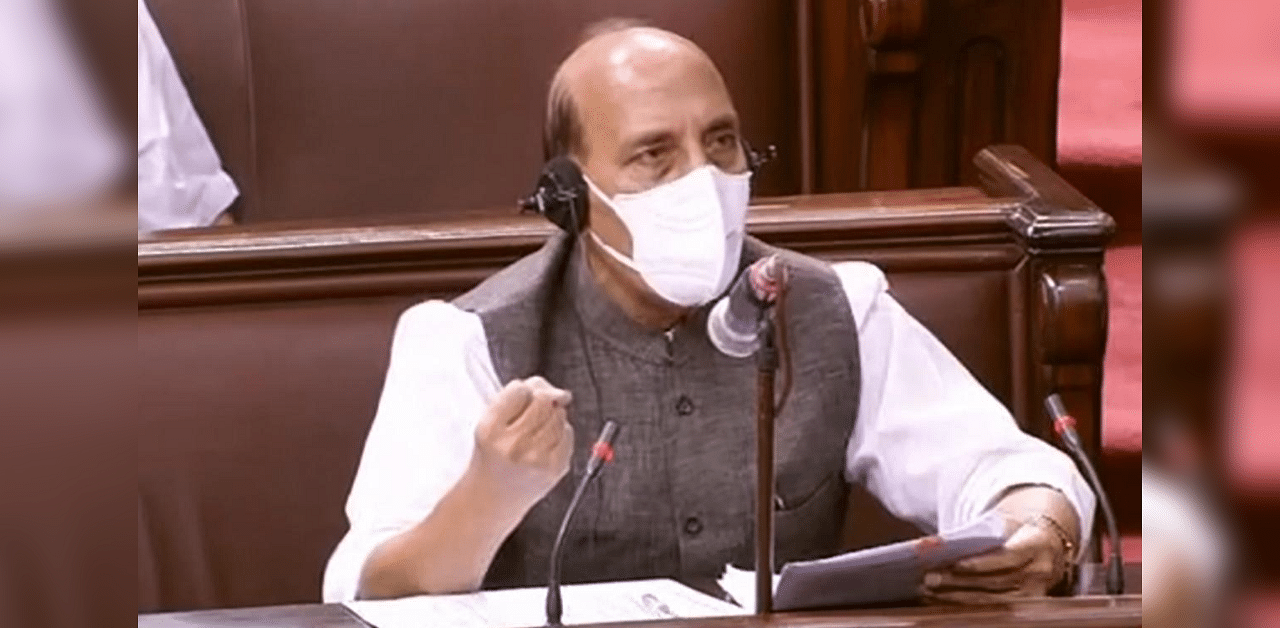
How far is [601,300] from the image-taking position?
1.04 m

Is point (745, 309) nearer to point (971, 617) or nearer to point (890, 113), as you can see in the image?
point (971, 617)

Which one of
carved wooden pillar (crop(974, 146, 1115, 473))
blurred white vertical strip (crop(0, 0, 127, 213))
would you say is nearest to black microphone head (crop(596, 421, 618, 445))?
carved wooden pillar (crop(974, 146, 1115, 473))

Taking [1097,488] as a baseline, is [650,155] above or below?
above

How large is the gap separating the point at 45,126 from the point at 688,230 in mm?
894

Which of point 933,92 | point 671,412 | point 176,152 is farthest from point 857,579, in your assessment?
point 933,92

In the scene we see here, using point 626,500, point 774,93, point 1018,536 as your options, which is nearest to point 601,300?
point 626,500

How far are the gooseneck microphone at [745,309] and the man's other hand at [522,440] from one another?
9cm

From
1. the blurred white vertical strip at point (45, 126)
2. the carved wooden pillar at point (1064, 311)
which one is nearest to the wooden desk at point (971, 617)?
the carved wooden pillar at point (1064, 311)

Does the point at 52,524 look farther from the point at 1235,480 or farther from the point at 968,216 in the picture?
the point at 968,216

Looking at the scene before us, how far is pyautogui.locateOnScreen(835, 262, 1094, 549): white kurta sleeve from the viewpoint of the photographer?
105 cm

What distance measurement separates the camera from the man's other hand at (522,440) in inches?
37.6

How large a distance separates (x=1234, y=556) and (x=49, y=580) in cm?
7

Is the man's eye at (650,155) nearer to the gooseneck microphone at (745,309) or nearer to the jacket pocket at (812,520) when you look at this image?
the gooseneck microphone at (745,309)

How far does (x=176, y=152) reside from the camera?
1.62m
